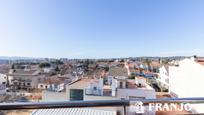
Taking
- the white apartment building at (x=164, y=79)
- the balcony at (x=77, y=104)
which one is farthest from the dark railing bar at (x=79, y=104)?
the white apartment building at (x=164, y=79)

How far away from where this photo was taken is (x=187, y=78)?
10008 mm

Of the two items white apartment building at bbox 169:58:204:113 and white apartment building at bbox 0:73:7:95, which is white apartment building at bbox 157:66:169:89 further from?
white apartment building at bbox 0:73:7:95

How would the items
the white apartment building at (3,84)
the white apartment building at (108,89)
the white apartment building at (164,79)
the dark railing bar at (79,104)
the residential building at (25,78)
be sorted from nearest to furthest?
the dark railing bar at (79,104) → the white apartment building at (3,84) → the residential building at (25,78) → the white apartment building at (108,89) → the white apartment building at (164,79)

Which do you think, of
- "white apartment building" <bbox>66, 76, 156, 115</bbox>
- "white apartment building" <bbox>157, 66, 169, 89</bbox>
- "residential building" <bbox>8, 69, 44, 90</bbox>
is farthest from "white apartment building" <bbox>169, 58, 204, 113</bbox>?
"residential building" <bbox>8, 69, 44, 90</bbox>

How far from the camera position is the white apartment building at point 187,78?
27.5ft

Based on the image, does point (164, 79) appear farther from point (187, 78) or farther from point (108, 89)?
point (108, 89)

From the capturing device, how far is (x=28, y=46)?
7.32 m

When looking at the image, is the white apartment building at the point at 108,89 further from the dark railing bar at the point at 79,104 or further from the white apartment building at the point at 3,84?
the dark railing bar at the point at 79,104

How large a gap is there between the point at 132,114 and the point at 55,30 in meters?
7.40

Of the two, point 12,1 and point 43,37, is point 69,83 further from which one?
point 12,1

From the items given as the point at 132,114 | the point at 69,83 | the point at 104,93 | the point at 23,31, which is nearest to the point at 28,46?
the point at 23,31

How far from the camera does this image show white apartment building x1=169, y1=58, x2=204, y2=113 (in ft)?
27.5

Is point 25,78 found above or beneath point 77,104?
beneath

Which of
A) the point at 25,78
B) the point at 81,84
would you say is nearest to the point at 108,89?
the point at 81,84
